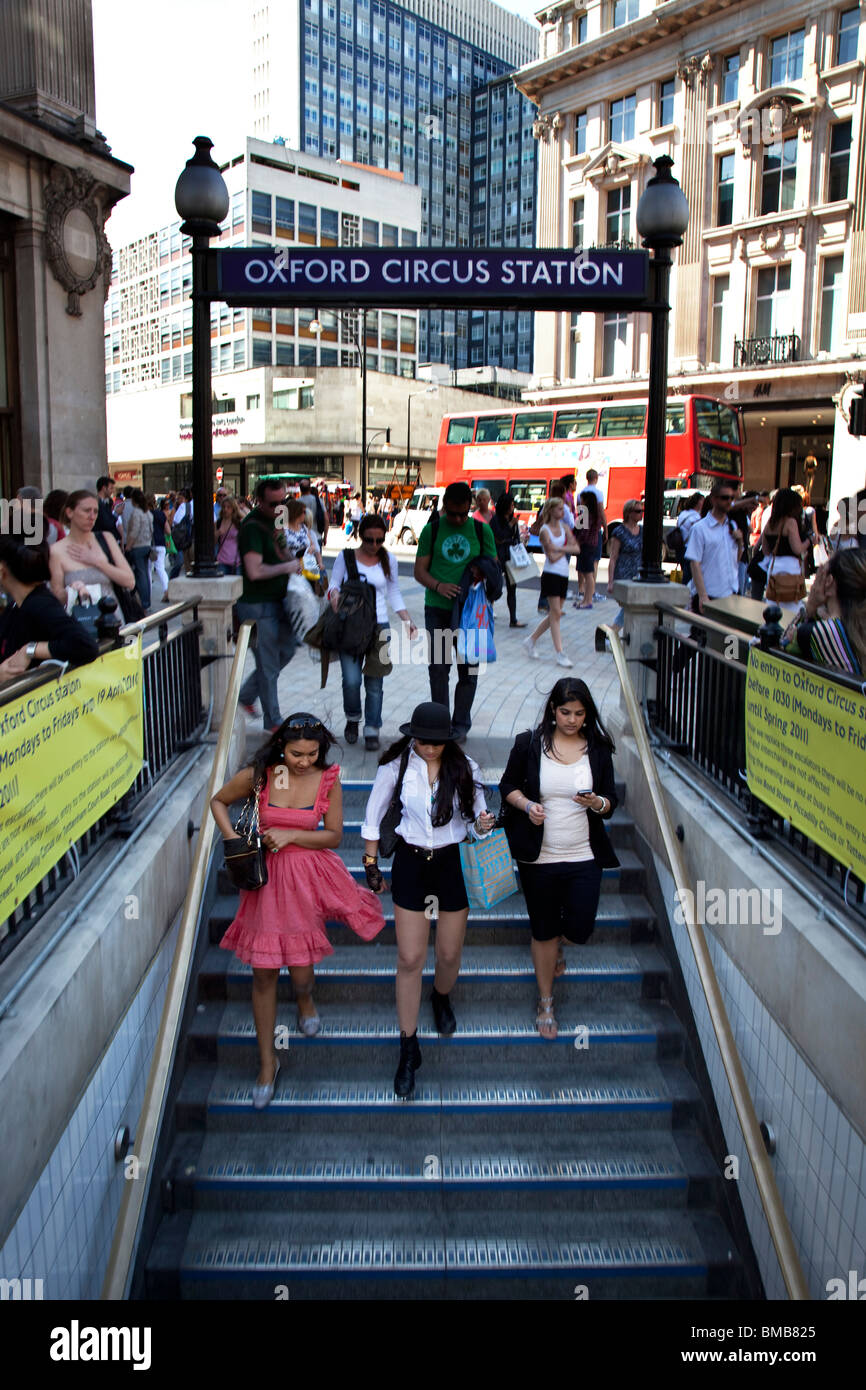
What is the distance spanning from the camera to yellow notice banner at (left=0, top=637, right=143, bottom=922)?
3.59m

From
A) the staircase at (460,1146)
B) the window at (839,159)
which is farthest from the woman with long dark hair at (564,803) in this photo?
the window at (839,159)

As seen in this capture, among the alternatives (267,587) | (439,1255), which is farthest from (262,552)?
(439,1255)

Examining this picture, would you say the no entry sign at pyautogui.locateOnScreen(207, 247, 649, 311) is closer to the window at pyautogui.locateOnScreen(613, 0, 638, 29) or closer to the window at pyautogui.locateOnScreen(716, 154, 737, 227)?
the window at pyautogui.locateOnScreen(716, 154, 737, 227)

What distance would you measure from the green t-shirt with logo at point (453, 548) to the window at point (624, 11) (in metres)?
47.4

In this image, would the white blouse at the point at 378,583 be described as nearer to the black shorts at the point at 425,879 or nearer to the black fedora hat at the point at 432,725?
the black fedora hat at the point at 432,725

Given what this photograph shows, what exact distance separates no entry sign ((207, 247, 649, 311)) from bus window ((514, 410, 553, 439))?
25047mm

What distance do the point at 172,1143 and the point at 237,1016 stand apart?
0.74 meters

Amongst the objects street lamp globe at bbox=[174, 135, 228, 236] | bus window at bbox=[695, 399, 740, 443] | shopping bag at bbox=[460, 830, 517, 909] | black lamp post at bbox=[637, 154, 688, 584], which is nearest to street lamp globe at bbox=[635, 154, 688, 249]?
black lamp post at bbox=[637, 154, 688, 584]

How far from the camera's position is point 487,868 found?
17.0 feet

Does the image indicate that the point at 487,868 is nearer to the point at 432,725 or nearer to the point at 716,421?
the point at 432,725

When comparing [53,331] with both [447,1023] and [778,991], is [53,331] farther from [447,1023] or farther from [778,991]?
[778,991]

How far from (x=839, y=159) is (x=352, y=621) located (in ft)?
129

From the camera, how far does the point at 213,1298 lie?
4289 mm
